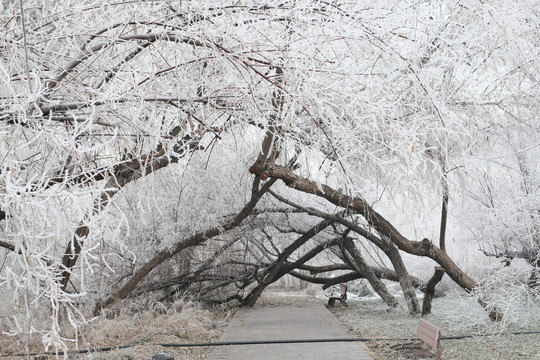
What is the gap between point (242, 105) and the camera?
19.8ft

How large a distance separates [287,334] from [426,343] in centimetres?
449

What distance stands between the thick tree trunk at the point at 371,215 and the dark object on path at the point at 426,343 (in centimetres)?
159

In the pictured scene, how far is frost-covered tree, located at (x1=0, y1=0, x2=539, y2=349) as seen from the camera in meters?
3.98

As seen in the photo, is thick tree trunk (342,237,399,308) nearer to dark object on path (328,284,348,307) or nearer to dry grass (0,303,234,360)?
dark object on path (328,284,348,307)

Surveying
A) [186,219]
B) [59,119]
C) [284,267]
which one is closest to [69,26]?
[59,119]

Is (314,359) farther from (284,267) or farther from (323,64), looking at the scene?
(284,267)

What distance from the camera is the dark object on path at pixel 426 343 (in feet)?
24.1

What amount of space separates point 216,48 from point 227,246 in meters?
11.4

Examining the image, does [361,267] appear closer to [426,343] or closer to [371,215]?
[371,215]

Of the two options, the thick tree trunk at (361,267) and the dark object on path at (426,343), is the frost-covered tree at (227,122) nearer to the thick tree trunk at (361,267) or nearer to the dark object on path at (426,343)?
the thick tree trunk at (361,267)

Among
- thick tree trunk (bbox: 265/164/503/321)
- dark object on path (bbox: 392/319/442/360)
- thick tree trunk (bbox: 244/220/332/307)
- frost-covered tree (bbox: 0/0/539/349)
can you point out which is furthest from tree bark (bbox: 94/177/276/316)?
dark object on path (bbox: 392/319/442/360)

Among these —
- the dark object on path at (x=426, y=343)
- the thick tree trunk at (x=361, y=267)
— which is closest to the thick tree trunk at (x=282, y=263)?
the thick tree trunk at (x=361, y=267)

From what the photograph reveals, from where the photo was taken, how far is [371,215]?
11.2m

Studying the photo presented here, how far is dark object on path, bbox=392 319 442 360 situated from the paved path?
26.0 inches
